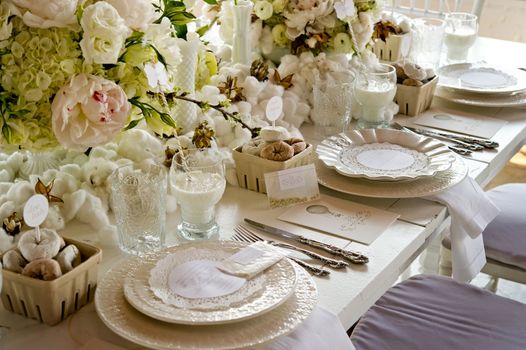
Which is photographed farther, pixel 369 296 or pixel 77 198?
pixel 77 198

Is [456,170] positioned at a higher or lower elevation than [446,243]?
higher

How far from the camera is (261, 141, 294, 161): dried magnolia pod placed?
1.51 meters

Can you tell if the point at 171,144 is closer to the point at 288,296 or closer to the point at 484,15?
the point at 288,296

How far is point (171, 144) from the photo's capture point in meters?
1.57

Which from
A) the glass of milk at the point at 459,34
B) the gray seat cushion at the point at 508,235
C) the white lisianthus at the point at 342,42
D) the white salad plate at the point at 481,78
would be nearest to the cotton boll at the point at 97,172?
the white lisianthus at the point at 342,42

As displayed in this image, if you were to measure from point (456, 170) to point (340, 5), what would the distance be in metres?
0.59

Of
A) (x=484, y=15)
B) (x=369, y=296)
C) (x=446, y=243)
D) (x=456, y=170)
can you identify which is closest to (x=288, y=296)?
(x=369, y=296)

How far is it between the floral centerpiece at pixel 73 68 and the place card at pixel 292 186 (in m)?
0.31

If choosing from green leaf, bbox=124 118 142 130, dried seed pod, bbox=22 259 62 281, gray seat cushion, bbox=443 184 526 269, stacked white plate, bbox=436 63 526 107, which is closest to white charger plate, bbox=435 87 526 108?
stacked white plate, bbox=436 63 526 107

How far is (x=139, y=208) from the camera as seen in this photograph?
1.28m

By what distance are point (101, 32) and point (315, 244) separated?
524mm

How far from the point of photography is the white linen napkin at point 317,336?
107cm

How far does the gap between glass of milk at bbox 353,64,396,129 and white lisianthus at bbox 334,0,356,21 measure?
16cm

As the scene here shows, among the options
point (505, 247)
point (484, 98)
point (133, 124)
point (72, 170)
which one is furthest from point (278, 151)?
point (484, 98)
